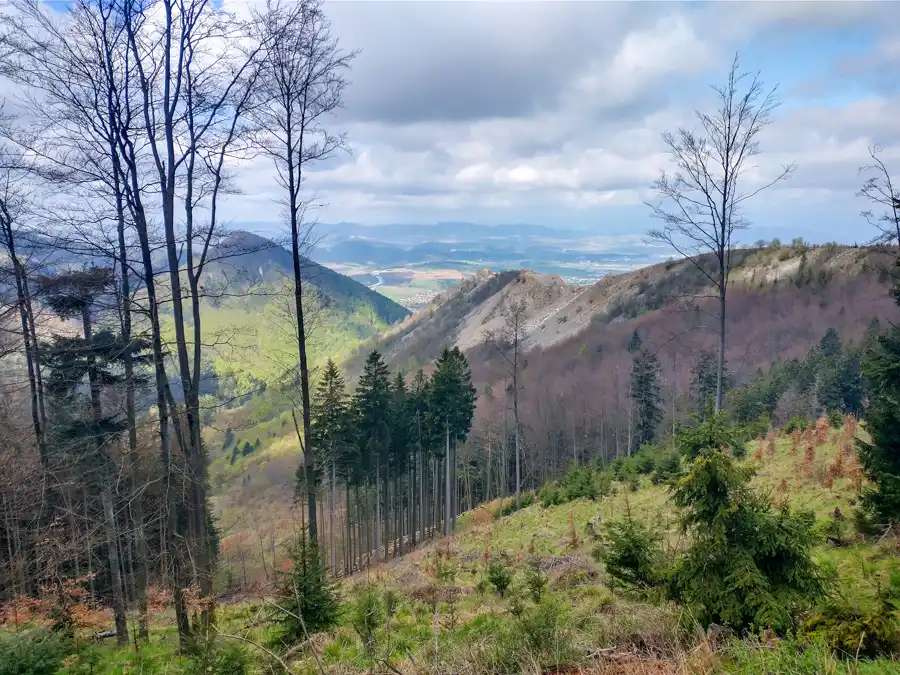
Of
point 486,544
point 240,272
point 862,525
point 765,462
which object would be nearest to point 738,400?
point 765,462

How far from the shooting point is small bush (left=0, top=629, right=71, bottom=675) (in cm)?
566

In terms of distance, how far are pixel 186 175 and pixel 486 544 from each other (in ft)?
47.2

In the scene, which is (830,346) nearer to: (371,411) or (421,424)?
(421,424)

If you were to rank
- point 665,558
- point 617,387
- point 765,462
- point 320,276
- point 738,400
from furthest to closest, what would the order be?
point 617,387 < point 738,400 < point 765,462 < point 320,276 < point 665,558

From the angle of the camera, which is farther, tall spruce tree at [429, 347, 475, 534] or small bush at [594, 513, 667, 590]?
tall spruce tree at [429, 347, 475, 534]

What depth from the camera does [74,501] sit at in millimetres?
17234

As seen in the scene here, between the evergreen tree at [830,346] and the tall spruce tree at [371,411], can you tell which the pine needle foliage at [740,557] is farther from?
the evergreen tree at [830,346]

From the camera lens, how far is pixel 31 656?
5.77m

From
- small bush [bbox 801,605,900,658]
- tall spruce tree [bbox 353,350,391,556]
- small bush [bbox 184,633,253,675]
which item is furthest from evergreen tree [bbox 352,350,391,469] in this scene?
small bush [bbox 801,605,900,658]

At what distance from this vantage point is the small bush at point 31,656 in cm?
566

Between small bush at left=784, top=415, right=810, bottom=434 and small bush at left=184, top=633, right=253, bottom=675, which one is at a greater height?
small bush at left=184, top=633, right=253, bottom=675

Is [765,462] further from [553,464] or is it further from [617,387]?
[617,387]

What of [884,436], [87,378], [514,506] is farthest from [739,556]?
[514,506]

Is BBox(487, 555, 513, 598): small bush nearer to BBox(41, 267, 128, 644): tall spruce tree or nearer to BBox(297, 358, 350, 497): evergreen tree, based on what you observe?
BBox(41, 267, 128, 644): tall spruce tree
